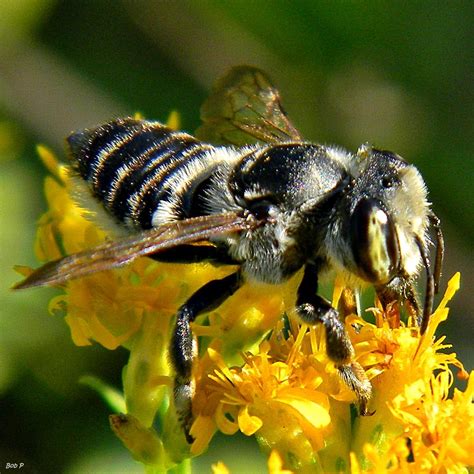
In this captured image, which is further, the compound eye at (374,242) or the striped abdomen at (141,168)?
the striped abdomen at (141,168)

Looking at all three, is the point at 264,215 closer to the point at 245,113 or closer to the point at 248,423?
the point at 248,423

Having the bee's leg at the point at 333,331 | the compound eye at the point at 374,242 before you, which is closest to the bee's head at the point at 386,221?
the compound eye at the point at 374,242

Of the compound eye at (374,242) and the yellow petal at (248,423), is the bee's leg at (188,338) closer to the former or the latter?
the yellow petal at (248,423)

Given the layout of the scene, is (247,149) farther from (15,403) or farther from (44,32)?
(44,32)

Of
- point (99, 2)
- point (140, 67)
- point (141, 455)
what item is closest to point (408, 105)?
point (140, 67)

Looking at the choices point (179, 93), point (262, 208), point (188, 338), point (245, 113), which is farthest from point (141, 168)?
point (179, 93)

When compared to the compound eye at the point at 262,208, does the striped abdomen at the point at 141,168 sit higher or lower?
lower

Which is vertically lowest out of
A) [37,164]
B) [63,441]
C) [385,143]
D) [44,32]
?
[63,441]
